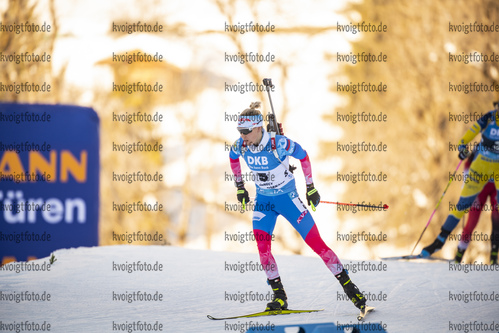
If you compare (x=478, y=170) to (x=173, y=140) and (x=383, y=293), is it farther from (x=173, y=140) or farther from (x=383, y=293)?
(x=173, y=140)

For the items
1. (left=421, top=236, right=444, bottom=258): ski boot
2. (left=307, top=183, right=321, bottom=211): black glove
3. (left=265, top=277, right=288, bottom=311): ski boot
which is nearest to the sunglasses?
(left=307, top=183, right=321, bottom=211): black glove

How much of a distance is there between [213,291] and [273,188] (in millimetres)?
1941

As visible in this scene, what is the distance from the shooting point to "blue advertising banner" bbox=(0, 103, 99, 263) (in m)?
10.5

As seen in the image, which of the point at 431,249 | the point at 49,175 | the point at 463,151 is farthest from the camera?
the point at 49,175

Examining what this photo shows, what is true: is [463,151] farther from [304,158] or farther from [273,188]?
[273,188]

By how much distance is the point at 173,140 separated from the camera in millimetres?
24266

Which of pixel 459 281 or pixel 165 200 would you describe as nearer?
pixel 459 281

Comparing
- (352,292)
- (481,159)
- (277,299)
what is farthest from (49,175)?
(481,159)

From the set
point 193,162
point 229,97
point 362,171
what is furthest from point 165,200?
point 362,171

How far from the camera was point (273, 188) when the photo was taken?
665cm

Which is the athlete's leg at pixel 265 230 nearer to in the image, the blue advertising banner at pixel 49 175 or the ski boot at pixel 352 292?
the ski boot at pixel 352 292

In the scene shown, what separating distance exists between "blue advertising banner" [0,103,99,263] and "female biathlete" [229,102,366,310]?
456 cm

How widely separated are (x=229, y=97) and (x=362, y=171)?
5394 millimetres

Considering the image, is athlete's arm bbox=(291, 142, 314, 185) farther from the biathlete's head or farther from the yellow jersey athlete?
the yellow jersey athlete
